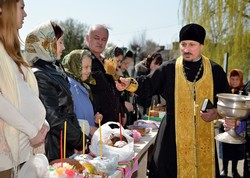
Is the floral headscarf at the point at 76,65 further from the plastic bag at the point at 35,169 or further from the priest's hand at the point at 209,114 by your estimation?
the plastic bag at the point at 35,169

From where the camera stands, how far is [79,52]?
294 centimetres

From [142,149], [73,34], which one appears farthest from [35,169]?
[73,34]

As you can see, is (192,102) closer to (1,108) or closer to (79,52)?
(79,52)

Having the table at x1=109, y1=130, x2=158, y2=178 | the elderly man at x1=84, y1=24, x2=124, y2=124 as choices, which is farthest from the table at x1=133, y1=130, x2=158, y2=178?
the elderly man at x1=84, y1=24, x2=124, y2=124

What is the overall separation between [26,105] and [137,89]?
1.55m

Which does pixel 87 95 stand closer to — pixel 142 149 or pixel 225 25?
pixel 142 149

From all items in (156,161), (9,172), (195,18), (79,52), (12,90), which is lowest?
(156,161)

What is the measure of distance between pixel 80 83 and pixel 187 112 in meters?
1.02

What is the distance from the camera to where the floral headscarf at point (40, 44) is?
7.39 ft

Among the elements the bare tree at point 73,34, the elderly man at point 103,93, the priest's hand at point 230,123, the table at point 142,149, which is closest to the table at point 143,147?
the table at point 142,149

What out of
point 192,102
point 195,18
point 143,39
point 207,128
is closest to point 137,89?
point 192,102

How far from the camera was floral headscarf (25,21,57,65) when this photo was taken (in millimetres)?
2254

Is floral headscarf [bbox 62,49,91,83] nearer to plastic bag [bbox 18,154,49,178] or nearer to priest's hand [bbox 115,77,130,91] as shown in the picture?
priest's hand [bbox 115,77,130,91]

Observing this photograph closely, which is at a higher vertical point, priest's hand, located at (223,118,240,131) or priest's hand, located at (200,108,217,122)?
priest's hand, located at (200,108,217,122)
